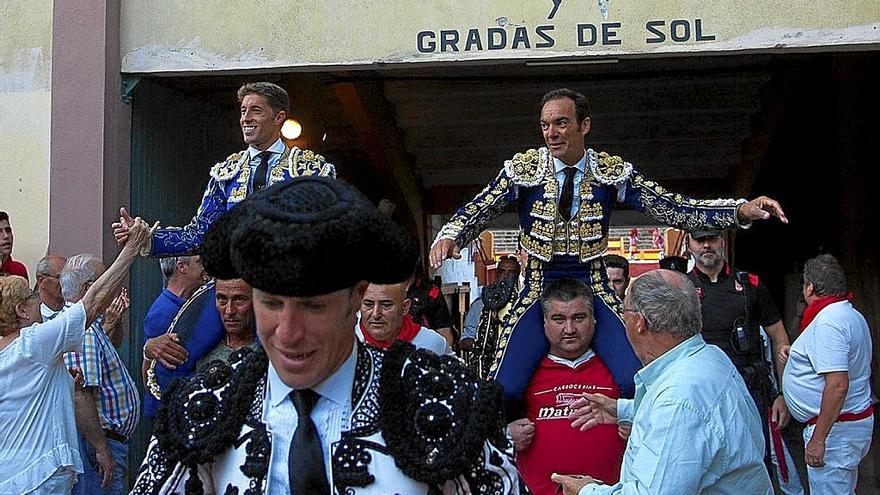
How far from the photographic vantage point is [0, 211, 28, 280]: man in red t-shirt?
714 cm

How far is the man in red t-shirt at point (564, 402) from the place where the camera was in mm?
4766

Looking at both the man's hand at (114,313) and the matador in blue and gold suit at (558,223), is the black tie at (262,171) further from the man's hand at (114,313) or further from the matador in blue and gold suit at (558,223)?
the man's hand at (114,313)

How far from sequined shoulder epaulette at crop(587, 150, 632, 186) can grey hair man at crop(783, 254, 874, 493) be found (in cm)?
178

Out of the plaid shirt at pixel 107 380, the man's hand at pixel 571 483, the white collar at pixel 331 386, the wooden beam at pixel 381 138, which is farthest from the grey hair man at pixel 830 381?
the wooden beam at pixel 381 138

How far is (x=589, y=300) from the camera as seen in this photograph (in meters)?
4.97

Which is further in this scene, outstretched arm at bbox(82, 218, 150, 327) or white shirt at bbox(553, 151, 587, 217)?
white shirt at bbox(553, 151, 587, 217)

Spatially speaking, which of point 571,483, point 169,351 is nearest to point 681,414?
point 571,483

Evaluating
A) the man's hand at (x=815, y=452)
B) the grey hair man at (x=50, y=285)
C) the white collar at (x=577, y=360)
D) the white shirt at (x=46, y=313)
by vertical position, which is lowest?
the man's hand at (x=815, y=452)

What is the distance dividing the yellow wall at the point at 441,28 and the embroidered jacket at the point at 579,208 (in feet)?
6.54

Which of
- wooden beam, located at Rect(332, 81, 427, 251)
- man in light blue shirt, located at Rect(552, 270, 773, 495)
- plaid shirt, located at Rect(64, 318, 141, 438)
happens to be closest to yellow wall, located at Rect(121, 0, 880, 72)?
plaid shirt, located at Rect(64, 318, 141, 438)

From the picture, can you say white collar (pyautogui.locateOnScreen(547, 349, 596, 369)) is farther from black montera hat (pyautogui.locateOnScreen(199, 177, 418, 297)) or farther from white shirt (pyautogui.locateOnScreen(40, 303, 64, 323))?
black montera hat (pyautogui.locateOnScreen(199, 177, 418, 297))

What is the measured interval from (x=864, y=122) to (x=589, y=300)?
669 centimetres

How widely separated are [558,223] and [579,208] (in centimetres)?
13

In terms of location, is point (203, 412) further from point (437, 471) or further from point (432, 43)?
point (432, 43)
